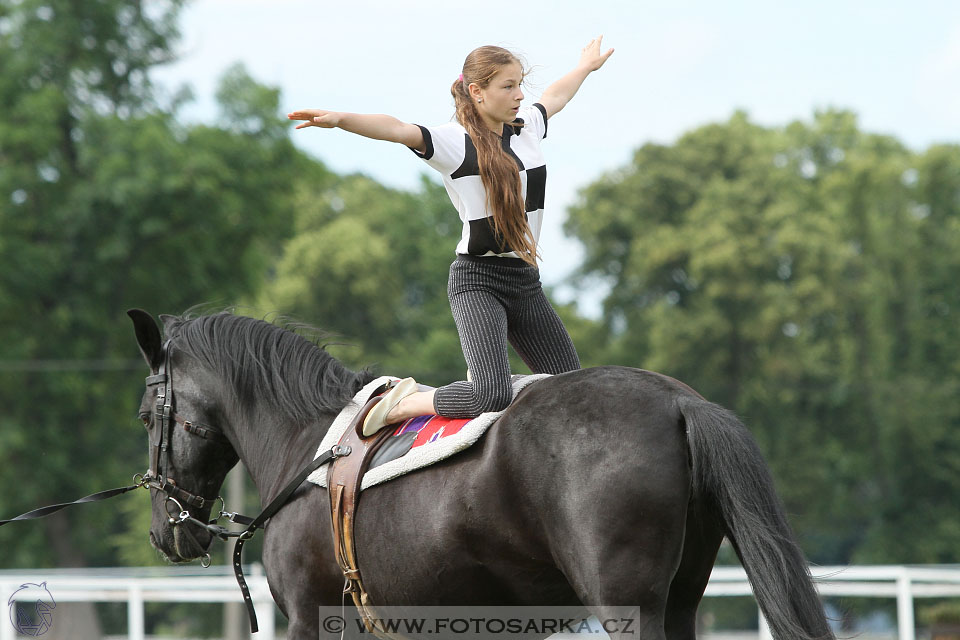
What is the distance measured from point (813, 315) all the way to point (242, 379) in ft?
90.1

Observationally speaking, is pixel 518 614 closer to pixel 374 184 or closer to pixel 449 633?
pixel 449 633

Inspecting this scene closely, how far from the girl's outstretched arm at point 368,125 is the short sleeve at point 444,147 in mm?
26

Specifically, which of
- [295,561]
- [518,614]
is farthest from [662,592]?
[295,561]

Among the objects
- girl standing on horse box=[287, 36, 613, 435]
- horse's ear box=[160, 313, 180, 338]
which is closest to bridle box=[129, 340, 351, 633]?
horse's ear box=[160, 313, 180, 338]

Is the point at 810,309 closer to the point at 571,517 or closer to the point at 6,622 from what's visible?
the point at 6,622

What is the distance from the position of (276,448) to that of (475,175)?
1.41 m

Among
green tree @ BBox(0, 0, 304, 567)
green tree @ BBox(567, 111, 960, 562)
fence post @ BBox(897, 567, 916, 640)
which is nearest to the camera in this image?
fence post @ BBox(897, 567, 916, 640)

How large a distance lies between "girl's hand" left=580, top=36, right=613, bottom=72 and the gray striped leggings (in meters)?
1.20

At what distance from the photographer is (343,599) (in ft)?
13.1

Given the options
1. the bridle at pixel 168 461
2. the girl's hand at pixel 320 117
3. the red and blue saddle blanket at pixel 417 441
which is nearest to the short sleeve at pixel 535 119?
the girl's hand at pixel 320 117

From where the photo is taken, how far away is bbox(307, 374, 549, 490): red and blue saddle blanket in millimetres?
3646

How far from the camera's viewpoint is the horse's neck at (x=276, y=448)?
429 centimetres

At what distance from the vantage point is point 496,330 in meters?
3.88

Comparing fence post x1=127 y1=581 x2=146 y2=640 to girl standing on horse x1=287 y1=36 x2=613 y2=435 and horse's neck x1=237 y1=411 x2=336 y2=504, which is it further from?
girl standing on horse x1=287 y1=36 x2=613 y2=435
